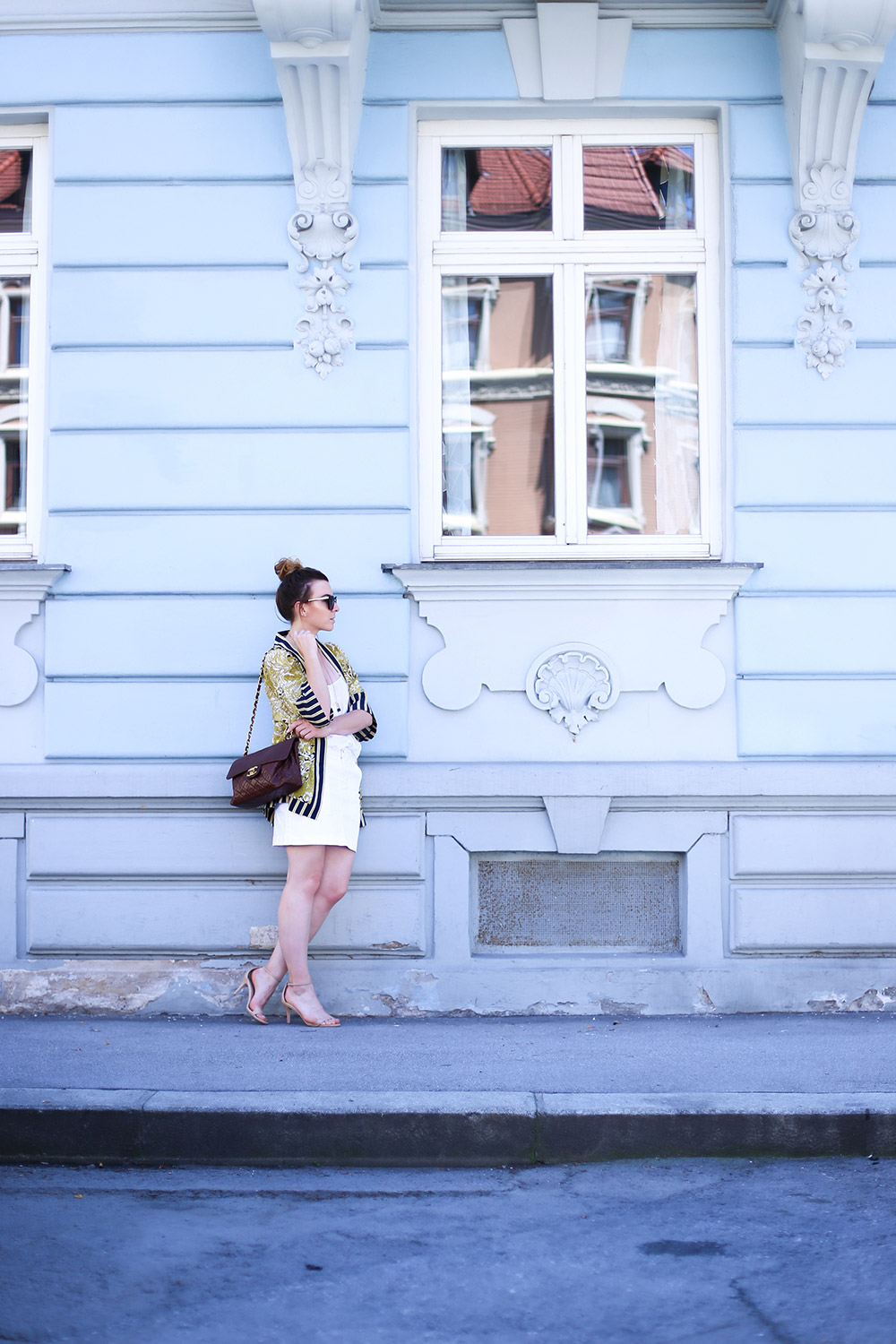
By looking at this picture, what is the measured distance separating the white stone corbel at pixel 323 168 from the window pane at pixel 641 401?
3.86 feet

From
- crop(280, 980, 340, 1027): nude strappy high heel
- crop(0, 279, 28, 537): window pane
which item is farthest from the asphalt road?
crop(0, 279, 28, 537): window pane

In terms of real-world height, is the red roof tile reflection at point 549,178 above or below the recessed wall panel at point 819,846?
above

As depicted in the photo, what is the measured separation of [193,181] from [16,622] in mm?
2099

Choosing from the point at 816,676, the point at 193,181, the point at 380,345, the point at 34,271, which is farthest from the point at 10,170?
the point at 816,676

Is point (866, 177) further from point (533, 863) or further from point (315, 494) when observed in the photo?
point (533, 863)

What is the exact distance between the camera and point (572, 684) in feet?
18.3

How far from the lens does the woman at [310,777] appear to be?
517 cm

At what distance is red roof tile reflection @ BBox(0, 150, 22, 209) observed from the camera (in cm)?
596

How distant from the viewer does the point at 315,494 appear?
18.5 ft

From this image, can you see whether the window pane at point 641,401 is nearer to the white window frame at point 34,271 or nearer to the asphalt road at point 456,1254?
the white window frame at point 34,271

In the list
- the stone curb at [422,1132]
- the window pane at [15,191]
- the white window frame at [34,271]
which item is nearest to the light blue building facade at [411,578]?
the white window frame at [34,271]

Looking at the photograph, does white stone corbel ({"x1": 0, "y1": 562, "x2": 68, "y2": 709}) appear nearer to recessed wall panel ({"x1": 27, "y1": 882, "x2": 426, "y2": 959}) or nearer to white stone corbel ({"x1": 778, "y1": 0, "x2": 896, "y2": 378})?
recessed wall panel ({"x1": 27, "y1": 882, "x2": 426, "y2": 959})

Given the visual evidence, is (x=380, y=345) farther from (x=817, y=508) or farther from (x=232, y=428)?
(x=817, y=508)

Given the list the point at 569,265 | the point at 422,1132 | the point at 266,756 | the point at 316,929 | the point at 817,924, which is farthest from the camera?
the point at 569,265
